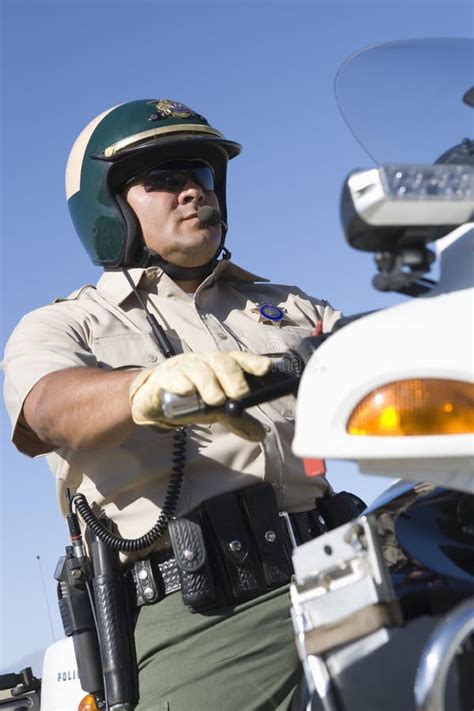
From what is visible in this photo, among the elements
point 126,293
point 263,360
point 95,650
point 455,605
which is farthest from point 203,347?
point 455,605

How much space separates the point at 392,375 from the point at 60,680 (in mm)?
1950

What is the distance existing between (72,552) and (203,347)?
647 mm

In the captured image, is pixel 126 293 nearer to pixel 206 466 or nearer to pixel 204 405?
pixel 206 466

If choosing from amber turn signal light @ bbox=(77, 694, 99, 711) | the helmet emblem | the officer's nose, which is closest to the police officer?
the officer's nose

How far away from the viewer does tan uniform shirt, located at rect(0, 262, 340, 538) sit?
8.82ft

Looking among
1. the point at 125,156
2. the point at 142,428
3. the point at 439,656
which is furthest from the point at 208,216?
the point at 439,656

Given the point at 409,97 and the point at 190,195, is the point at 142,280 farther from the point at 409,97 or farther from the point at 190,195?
the point at 409,97

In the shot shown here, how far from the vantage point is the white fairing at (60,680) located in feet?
10.00

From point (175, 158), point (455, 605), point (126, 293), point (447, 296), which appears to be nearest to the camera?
point (447, 296)

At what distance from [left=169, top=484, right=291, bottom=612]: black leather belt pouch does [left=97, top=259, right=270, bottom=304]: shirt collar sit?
75 centimetres

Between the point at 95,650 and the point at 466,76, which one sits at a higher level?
the point at 466,76

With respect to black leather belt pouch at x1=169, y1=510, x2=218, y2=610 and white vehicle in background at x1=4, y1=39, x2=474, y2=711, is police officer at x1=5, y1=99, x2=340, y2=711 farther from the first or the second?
white vehicle in background at x1=4, y1=39, x2=474, y2=711

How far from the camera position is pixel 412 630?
1.71 metres

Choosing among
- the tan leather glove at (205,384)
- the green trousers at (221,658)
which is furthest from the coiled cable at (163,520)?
the tan leather glove at (205,384)
